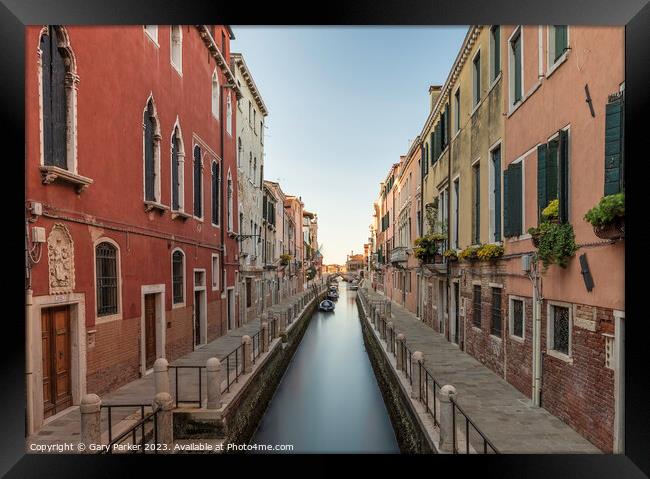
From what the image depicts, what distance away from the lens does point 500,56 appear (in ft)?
27.9

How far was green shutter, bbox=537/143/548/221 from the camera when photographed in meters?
6.23

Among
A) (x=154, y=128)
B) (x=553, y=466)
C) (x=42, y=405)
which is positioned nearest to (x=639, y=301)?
(x=553, y=466)

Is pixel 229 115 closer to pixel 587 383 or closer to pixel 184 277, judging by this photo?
pixel 184 277

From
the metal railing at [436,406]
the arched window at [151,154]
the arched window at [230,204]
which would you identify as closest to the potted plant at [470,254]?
the metal railing at [436,406]

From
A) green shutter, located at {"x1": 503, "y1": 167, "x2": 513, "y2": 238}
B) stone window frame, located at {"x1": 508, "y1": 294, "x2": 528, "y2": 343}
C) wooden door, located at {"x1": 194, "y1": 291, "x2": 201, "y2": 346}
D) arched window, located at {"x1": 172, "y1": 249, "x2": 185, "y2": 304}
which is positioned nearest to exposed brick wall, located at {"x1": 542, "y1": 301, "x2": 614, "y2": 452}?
stone window frame, located at {"x1": 508, "y1": 294, "x2": 528, "y2": 343}

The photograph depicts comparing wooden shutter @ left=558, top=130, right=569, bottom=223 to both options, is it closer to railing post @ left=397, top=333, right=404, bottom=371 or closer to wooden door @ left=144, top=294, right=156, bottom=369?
railing post @ left=397, top=333, right=404, bottom=371

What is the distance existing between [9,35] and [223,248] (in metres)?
11.1

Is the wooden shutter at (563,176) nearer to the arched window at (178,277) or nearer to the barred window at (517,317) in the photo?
the barred window at (517,317)

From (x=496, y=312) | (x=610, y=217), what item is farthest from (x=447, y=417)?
(x=496, y=312)

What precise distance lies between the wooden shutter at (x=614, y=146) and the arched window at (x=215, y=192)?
1107 cm

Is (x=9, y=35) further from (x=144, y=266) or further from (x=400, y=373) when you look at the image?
(x=400, y=373)

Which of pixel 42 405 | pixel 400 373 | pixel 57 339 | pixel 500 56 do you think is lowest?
pixel 400 373

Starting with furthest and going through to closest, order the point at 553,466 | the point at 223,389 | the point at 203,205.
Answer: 1. the point at 203,205
2. the point at 223,389
3. the point at 553,466
